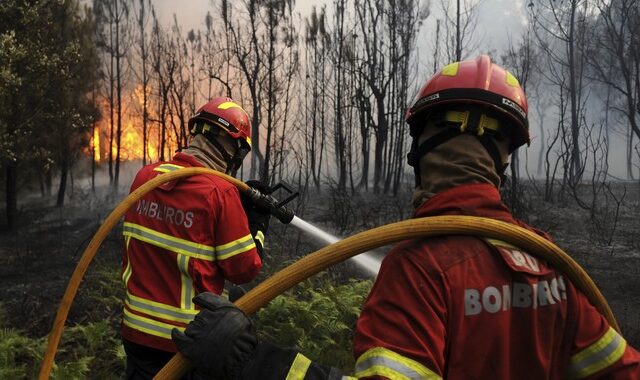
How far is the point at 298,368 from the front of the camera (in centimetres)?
111

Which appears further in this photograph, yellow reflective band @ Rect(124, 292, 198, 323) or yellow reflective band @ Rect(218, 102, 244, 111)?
yellow reflective band @ Rect(218, 102, 244, 111)

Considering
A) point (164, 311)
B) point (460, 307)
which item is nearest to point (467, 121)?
point (460, 307)

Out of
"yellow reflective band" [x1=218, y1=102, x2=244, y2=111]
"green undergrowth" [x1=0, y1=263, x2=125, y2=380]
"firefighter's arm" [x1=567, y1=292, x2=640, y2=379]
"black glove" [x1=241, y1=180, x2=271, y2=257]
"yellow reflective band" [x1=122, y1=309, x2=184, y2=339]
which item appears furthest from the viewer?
"green undergrowth" [x1=0, y1=263, x2=125, y2=380]

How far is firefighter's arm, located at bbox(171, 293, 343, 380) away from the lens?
1121 millimetres

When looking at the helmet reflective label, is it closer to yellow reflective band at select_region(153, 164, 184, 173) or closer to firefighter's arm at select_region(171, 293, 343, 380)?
firefighter's arm at select_region(171, 293, 343, 380)

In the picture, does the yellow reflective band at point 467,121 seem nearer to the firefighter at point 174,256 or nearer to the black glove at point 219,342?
the black glove at point 219,342

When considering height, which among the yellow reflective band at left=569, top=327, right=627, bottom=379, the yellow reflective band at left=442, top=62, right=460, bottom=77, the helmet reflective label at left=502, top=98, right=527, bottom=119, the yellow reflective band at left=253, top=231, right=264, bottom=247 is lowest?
the yellow reflective band at left=253, top=231, right=264, bottom=247

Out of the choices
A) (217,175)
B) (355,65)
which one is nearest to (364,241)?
(217,175)

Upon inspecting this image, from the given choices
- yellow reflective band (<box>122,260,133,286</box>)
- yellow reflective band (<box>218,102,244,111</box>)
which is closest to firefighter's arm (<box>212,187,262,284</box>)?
yellow reflective band (<box>122,260,133,286</box>)

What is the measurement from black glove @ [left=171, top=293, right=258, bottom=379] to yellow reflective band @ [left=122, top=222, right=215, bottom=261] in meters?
1.42

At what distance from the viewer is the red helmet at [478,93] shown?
4.65 ft

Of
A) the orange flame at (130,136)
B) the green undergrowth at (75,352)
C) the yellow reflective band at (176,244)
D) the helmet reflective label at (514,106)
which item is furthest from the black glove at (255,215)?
the orange flame at (130,136)

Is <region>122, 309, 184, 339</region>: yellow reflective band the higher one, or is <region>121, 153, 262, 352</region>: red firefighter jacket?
<region>121, 153, 262, 352</region>: red firefighter jacket

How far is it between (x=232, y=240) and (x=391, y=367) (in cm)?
180
